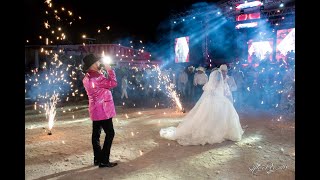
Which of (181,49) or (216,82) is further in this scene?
(181,49)

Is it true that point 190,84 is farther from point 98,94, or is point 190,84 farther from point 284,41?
point 98,94

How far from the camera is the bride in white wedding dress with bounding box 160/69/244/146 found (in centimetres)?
719

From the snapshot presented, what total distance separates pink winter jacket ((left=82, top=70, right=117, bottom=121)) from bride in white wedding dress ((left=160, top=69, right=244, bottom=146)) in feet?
8.12

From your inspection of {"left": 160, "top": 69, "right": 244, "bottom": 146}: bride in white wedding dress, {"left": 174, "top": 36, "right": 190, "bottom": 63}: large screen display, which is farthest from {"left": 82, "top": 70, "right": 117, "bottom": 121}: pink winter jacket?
{"left": 174, "top": 36, "right": 190, "bottom": 63}: large screen display

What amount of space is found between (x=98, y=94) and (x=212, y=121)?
10.8ft

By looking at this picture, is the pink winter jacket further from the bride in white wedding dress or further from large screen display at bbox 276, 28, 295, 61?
large screen display at bbox 276, 28, 295, 61

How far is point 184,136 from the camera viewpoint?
7406 mm

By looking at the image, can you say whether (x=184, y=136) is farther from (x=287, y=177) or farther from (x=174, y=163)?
(x=287, y=177)

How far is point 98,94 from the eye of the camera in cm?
547

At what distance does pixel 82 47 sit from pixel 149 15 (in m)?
14.7

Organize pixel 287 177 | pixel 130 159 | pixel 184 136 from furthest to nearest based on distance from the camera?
pixel 184 136, pixel 130 159, pixel 287 177

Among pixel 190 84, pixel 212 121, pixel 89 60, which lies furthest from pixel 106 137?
pixel 190 84
